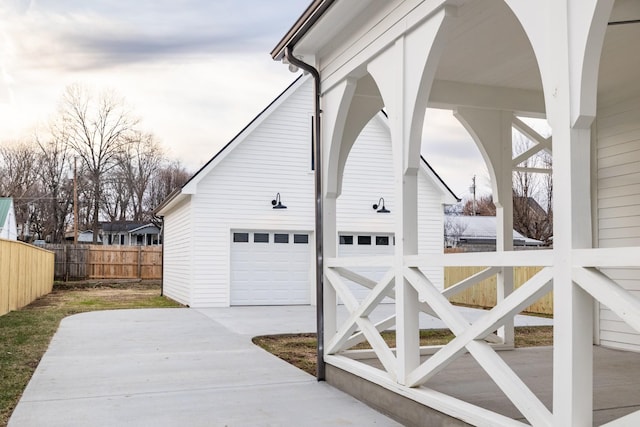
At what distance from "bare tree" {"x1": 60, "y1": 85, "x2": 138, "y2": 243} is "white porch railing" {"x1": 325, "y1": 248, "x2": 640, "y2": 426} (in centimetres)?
3479

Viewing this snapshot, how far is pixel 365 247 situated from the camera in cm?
1722

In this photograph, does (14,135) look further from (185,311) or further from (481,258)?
(481,258)

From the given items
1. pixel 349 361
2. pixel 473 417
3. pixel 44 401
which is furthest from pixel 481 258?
pixel 44 401

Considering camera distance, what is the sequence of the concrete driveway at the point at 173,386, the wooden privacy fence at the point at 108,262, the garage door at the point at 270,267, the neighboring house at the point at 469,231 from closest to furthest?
1. the concrete driveway at the point at 173,386
2. the garage door at the point at 270,267
3. the wooden privacy fence at the point at 108,262
4. the neighboring house at the point at 469,231

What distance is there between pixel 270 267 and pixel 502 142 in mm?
9880

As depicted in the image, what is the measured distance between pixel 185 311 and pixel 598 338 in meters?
9.57

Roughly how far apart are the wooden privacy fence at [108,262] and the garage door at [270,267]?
39.1 ft

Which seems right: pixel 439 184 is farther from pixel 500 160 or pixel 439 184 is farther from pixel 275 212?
pixel 500 160

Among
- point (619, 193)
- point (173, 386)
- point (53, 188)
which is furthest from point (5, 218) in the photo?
point (619, 193)

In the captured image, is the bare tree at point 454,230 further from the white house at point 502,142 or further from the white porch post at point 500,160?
the white house at point 502,142

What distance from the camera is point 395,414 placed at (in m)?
4.87

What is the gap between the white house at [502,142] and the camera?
3068 mm

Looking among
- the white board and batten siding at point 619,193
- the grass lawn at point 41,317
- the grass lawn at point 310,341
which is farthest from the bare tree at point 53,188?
the white board and batten siding at point 619,193

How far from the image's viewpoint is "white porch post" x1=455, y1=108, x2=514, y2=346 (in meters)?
7.20
